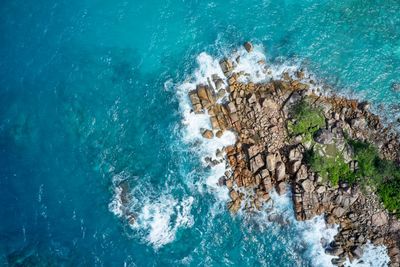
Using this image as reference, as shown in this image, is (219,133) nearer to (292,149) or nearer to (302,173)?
(292,149)

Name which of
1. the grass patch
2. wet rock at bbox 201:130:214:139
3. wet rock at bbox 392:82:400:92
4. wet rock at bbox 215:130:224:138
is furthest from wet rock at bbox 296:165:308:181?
wet rock at bbox 392:82:400:92

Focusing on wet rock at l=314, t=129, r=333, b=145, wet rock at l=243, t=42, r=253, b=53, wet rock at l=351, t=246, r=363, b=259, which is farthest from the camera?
wet rock at l=243, t=42, r=253, b=53

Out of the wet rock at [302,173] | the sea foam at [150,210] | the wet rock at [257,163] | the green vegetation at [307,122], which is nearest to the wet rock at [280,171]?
the wet rock at [302,173]

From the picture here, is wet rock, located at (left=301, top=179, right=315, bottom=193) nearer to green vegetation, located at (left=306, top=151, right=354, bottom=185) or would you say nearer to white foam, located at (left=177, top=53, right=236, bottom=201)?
green vegetation, located at (left=306, top=151, right=354, bottom=185)

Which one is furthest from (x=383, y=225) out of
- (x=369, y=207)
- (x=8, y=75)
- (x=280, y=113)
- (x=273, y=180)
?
(x=8, y=75)

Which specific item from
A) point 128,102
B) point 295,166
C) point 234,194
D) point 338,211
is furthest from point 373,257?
point 128,102

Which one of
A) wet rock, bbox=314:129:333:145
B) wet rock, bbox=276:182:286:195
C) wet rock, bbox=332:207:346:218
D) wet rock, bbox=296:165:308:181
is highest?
wet rock, bbox=314:129:333:145
